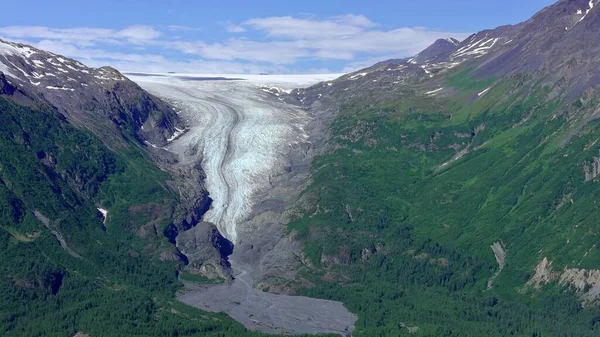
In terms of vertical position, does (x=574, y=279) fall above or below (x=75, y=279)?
above

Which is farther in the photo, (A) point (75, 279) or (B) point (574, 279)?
(B) point (574, 279)

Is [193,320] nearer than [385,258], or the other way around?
[193,320]

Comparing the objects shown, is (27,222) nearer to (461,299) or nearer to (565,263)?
(461,299)

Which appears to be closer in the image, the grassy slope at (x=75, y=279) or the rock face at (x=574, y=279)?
the grassy slope at (x=75, y=279)

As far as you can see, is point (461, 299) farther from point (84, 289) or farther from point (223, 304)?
point (84, 289)

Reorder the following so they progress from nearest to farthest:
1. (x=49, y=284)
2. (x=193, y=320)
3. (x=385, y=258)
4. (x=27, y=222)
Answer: (x=193, y=320) → (x=49, y=284) → (x=27, y=222) → (x=385, y=258)

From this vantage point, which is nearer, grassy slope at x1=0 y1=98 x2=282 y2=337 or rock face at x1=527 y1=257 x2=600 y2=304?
grassy slope at x1=0 y1=98 x2=282 y2=337

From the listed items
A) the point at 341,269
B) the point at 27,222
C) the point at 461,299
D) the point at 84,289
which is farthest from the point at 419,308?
the point at 27,222

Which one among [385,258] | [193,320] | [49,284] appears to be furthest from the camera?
[385,258]

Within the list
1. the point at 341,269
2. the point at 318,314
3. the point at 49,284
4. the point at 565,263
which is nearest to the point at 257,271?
the point at 341,269
